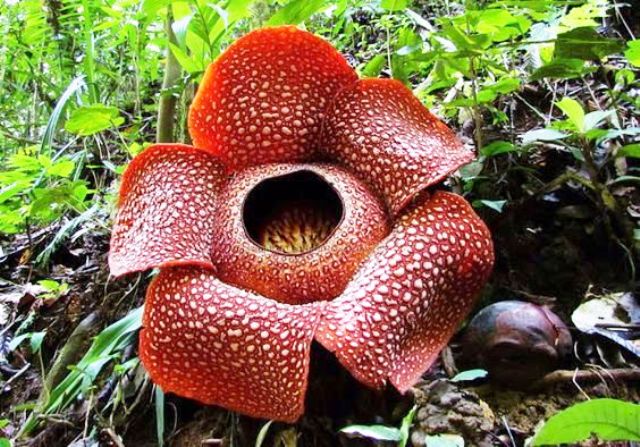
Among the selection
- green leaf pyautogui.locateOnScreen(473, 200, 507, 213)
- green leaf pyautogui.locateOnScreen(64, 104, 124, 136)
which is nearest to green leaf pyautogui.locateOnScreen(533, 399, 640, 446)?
green leaf pyautogui.locateOnScreen(473, 200, 507, 213)

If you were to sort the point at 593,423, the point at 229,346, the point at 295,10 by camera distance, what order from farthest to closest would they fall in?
the point at 295,10, the point at 229,346, the point at 593,423

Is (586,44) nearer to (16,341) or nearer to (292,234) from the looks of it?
(292,234)

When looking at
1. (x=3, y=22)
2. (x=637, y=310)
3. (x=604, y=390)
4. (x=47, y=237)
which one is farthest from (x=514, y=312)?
(x=3, y=22)

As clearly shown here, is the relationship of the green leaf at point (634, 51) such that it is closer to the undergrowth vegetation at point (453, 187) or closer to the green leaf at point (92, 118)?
the undergrowth vegetation at point (453, 187)

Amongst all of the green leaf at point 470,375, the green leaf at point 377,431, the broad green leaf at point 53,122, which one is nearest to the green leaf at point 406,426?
the green leaf at point 377,431

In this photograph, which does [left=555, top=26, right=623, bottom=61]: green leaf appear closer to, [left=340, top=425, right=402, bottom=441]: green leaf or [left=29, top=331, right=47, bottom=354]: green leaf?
[left=340, top=425, right=402, bottom=441]: green leaf

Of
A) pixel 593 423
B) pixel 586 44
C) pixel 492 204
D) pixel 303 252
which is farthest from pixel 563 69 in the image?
pixel 593 423

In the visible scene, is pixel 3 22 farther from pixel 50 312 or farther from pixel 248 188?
pixel 248 188
